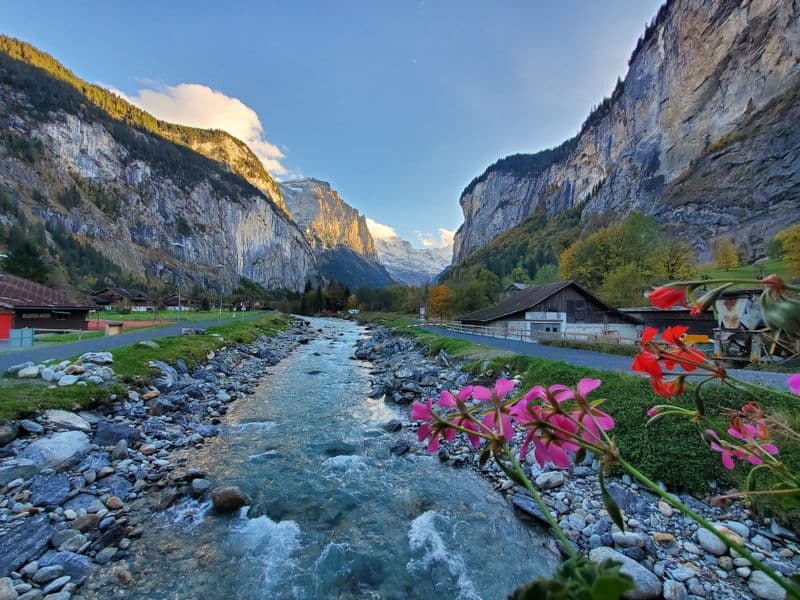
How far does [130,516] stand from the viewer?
6.67m

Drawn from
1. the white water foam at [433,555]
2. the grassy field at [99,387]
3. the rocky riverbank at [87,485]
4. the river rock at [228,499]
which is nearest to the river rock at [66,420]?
the rocky riverbank at [87,485]

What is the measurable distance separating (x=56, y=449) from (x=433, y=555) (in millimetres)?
8099

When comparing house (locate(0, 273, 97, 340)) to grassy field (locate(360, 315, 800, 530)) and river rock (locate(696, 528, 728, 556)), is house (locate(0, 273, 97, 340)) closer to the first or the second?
grassy field (locate(360, 315, 800, 530))

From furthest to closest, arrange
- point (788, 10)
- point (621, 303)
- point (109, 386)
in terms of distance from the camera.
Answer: point (788, 10)
point (621, 303)
point (109, 386)

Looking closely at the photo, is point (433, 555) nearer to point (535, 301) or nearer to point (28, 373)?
point (28, 373)

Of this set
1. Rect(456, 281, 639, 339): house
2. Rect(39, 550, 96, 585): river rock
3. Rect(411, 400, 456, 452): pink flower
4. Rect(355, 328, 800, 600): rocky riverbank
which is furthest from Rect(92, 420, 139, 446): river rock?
Rect(456, 281, 639, 339): house

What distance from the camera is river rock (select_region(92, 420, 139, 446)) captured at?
873 centimetres

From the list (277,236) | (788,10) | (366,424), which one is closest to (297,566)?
(366,424)

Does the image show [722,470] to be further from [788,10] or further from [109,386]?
[788,10]

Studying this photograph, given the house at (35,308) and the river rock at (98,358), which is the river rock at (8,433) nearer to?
the river rock at (98,358)

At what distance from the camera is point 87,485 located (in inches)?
281

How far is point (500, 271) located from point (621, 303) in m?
74.7

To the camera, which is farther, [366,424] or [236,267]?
[236,267]

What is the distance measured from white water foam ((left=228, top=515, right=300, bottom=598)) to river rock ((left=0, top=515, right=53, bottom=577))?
276 cm
